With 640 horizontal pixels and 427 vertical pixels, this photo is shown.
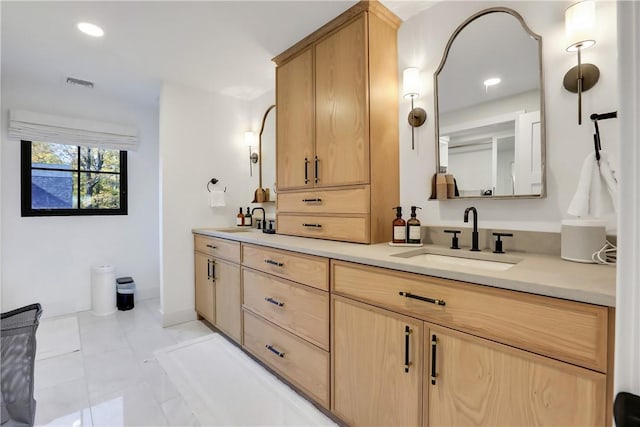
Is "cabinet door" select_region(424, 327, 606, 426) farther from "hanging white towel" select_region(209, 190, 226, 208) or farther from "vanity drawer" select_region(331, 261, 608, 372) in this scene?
"hanging white towel" select_region(209, 190, 226, 208)

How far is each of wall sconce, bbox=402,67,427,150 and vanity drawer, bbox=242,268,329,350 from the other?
1.17 metres

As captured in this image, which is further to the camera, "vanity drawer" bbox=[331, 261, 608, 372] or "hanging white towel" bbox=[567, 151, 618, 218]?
"hanging white towel" bbox=[567, 151, 618, 218]

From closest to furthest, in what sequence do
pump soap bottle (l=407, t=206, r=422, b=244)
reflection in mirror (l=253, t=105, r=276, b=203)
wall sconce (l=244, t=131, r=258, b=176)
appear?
pump soap bottle (l=407, t=206, r=422, b=244)
reflection in mirror (l=253, t=105, r=276, b=203)
wall sconce (l=244, t=131, r=258, b=176)

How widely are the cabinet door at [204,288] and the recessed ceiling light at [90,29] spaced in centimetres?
187

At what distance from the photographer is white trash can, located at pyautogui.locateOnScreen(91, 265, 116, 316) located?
3076mm

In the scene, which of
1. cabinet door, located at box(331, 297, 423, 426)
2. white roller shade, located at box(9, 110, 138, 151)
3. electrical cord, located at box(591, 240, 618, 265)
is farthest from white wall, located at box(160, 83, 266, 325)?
electrical cord, located at box(591, 240, 618, 265)

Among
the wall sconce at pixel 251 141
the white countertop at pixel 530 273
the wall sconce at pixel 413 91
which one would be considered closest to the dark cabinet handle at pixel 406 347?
the white countertop at pixel 530 273

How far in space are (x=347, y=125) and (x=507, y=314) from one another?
4.48 feet

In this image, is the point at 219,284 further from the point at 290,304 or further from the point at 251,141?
the point at 251,141

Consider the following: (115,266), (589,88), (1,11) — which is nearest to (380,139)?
(589,88)

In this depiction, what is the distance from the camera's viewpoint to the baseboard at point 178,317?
280 centimetres

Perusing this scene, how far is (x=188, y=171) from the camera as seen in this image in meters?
2.97

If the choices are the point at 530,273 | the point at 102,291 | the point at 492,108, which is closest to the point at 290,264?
the point at 530,273

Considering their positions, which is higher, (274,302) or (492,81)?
(492,81)
